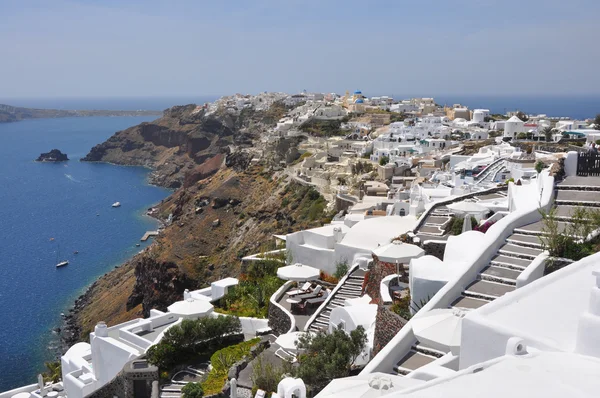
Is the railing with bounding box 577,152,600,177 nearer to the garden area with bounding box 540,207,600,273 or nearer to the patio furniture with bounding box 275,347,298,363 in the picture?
the garden area with bounding box 540,207,600,273

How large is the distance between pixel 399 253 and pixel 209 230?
37.9 meters

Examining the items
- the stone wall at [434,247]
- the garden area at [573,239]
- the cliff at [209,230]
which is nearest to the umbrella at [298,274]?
the stone wall at [434,247]

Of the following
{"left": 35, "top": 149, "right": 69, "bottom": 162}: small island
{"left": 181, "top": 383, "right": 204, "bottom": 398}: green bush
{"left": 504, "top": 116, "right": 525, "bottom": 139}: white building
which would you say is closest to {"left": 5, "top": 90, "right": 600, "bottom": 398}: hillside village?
{"left": 181, "top": 383, "right": 204, "bottom": 398}: green bush

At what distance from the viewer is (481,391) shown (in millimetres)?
5551

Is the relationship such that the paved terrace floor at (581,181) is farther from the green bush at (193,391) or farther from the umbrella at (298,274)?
the green bush at (193,391)

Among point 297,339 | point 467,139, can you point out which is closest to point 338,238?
point 297,339

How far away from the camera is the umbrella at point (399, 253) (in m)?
14.0

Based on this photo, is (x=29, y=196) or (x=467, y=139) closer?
(x=467, y=139)

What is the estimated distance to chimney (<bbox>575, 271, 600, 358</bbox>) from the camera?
6.41 meters

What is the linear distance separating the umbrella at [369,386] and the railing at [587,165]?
9.51 metres

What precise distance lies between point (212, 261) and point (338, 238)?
23916mm

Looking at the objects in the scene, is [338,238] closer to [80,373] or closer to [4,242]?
[80,373]

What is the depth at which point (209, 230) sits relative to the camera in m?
50.5

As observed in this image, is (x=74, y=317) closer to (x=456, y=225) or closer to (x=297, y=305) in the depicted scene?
(x=297, y=305)
